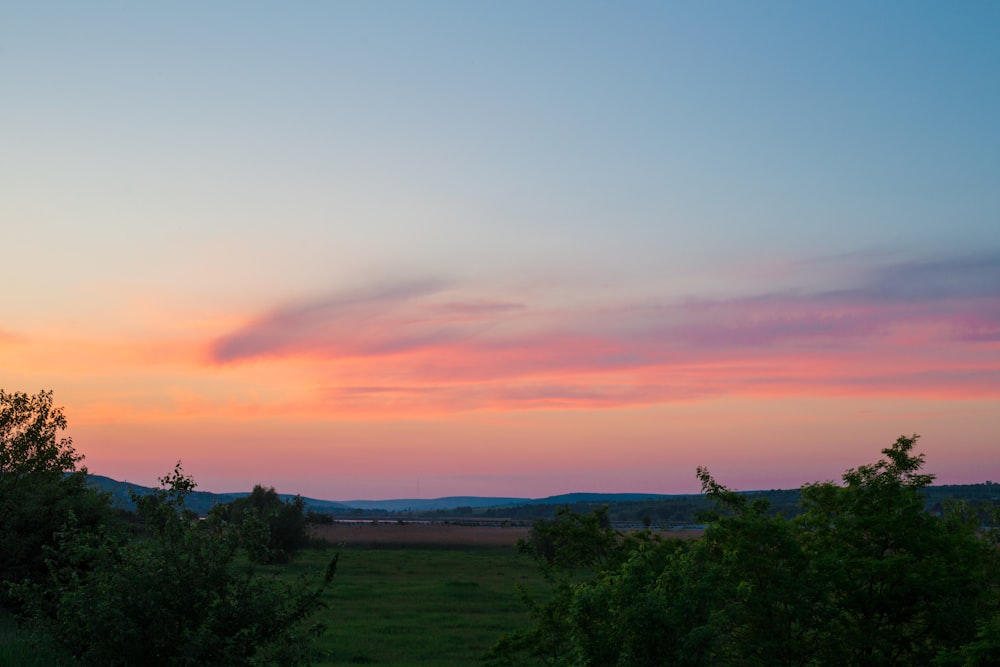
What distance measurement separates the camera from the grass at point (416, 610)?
27641mm

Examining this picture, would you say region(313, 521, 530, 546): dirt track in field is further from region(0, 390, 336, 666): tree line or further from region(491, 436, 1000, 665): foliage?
region(491, 436, 1000, 665): foliage

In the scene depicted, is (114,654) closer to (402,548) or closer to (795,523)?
(795,523)

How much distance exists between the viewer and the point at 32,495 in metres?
23.6

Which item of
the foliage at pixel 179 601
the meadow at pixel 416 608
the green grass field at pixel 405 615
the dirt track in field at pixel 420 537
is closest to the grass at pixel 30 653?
the green grass field at pixel 405 615

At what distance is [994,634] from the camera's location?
11.2 meters

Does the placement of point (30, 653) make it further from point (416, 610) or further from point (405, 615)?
point (416, 610)

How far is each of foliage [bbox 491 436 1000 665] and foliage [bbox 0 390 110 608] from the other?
13.5 meters

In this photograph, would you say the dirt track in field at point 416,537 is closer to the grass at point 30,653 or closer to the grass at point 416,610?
the grass at point 416,610

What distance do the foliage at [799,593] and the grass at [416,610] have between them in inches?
136

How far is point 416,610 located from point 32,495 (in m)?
19.2

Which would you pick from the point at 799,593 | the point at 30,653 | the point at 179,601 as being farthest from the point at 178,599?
the point at 799,593

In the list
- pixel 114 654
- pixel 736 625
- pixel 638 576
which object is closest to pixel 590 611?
pixel 638 576

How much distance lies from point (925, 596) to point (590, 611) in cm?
521

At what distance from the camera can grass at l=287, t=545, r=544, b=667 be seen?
2764 cm
